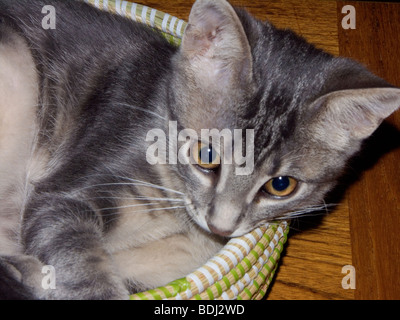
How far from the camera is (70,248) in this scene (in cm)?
117

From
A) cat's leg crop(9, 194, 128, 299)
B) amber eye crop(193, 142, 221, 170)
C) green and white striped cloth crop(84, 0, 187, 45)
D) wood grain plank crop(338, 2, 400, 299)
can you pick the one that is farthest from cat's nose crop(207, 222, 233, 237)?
green and white striped cloth crop(84, 0, 187, 45)

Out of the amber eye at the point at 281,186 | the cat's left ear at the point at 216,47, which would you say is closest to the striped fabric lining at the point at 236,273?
the amber eye at the point at 281,186

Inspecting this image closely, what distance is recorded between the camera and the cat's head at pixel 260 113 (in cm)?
111

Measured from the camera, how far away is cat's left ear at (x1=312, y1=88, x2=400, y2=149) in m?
1.06

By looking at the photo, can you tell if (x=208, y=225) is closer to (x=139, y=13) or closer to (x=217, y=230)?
(x=217, y=230)

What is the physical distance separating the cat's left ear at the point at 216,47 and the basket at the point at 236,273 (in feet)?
1.25

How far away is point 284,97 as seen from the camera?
1.15m

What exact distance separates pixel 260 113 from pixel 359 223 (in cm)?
74

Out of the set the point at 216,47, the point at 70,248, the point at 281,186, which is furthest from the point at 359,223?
the point at 70,248

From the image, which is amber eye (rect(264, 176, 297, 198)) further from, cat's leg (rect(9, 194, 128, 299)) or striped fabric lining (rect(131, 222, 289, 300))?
cat's leg (rect(9, 194, 128, 299))

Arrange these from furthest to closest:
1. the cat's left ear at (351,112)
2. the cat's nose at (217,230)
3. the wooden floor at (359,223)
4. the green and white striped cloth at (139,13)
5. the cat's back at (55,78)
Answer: the green and white striped cloth at (139,13) → the wooden floor at (359,223) → the cat's back at (55,78) → the cat's nose at (217,230) → the cat's left ear at (351,112)

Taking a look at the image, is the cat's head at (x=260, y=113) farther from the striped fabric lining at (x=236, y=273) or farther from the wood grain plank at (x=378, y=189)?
the wood grain plank at (x=378, y=189)

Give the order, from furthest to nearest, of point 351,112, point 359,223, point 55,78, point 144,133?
point 359,223 < point 55,78 < point 144,133 < point 351,112

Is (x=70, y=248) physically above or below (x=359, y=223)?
below
